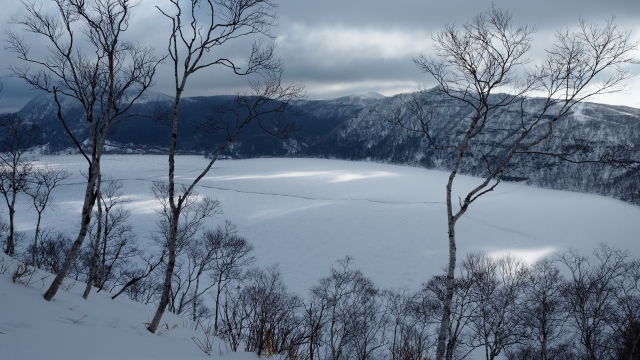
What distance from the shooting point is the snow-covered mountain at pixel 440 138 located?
3260 inches

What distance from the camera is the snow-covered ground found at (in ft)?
15.6

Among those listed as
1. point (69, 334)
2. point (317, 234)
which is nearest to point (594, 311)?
point (69, 334)

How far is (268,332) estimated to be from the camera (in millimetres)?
5863

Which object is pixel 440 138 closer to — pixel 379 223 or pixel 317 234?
pixel 379 223

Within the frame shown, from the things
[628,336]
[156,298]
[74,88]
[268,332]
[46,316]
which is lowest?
[156,298]

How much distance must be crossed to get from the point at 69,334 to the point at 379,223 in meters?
42.4

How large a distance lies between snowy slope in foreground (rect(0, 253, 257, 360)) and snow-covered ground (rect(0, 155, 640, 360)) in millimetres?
21

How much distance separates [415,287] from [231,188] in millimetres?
44977

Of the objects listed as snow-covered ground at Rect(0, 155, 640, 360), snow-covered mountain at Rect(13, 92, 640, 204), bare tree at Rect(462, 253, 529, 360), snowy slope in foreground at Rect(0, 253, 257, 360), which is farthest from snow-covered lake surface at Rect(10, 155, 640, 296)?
snowy slope in foreground at Rect(0, 253, 257, 360)

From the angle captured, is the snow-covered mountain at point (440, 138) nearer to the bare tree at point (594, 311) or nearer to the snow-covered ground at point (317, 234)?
the snow-covered ground at point (317, 234)

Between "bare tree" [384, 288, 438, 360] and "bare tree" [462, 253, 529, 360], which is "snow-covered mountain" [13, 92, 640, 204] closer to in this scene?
"bare tree" [462, 253, 529, 360]

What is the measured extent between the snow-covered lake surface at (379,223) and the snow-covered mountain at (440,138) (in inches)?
441

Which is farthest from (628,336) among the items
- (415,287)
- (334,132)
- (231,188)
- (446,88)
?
(334,132)

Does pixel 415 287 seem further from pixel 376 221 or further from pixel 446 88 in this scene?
pixel 446 88
